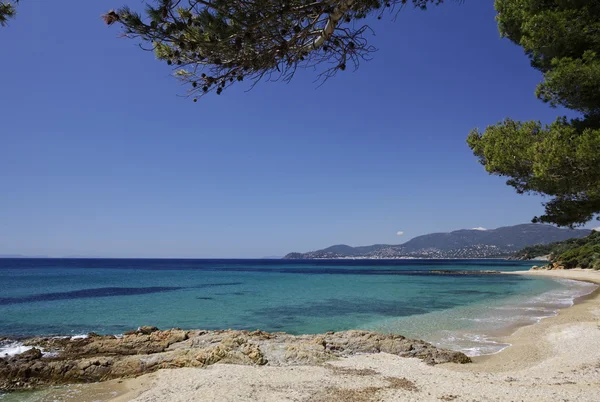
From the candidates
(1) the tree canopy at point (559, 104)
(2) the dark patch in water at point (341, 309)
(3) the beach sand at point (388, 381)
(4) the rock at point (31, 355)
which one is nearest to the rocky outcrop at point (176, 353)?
(4) the rock at point (31, 355)

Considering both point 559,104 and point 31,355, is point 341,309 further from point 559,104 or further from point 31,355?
point 559,104

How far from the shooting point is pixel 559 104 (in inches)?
356

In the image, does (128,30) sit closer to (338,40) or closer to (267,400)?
(338,40)

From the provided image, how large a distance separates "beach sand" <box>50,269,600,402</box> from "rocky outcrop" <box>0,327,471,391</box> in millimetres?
522

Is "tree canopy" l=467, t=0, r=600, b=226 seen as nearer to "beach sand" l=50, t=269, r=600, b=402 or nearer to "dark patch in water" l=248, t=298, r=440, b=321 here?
"beach sand" l=50, t=269, r=600, b=402

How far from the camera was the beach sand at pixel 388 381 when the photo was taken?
6.63 meters

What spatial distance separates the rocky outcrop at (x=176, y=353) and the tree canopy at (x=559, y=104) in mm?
5589

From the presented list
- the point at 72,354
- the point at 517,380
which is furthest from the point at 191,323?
the point at 517,380

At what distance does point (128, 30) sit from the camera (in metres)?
5.04

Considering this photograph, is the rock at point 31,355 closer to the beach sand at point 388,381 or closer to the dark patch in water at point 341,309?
the beach sand at point 388,381

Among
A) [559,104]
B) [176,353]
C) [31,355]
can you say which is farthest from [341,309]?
[559,104]

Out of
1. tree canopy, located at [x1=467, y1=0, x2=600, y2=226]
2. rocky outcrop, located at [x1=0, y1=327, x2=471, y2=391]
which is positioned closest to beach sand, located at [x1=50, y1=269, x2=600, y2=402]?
rocky outcrop, located at [x1=0, y1=327, x2=471, y2=391]

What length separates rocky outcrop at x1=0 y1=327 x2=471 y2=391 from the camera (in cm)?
916

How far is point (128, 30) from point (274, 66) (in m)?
2.39
